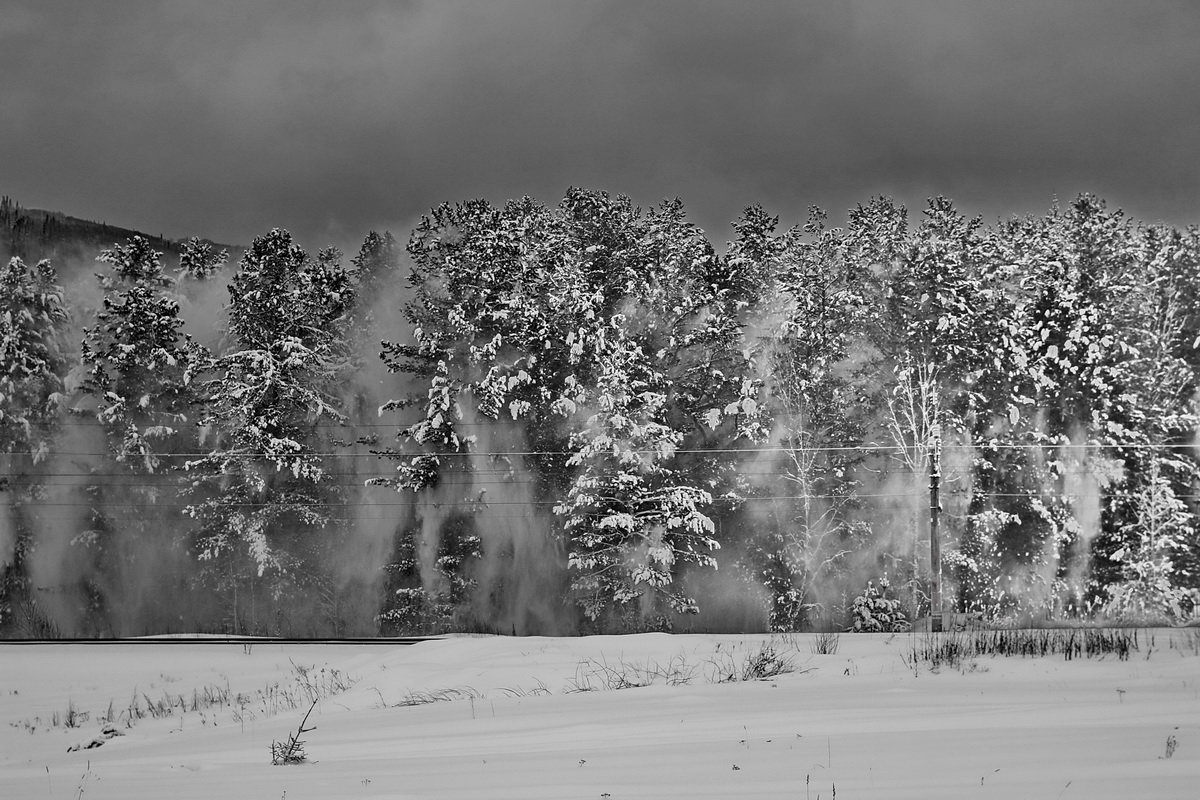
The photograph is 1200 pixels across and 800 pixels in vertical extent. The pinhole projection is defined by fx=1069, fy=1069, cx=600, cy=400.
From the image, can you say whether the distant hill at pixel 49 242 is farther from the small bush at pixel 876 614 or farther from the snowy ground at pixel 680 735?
the snowy ground at pixel 680 735

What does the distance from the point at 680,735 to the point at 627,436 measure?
966 inches

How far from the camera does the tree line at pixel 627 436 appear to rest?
36.5 m

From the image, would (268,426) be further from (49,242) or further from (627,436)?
(49,242)

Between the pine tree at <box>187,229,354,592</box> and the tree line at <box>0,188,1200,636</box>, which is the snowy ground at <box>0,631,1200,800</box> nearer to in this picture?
the tree line at <box>0,188,1200,636</box>

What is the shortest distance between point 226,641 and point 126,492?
15722mm

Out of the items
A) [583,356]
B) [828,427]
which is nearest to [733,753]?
[583,356]

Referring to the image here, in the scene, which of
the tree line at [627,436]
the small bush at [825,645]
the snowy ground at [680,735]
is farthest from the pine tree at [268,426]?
the small bush at [825,645]

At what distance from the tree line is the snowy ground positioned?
19139 mm

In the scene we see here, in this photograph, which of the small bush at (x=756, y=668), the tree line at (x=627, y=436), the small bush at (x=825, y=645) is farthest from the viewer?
the tree line at (x=627, y=436)

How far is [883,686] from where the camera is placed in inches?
445

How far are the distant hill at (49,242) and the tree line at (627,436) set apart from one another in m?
9.00

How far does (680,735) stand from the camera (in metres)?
8.97

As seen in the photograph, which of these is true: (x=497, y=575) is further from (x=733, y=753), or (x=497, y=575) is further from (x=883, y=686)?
(x=733, y=753)

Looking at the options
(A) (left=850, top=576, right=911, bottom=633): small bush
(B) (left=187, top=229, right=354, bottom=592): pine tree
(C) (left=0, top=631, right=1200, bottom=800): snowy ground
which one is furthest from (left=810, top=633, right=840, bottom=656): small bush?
(B) (left=187, top=229, right=354, bottom=592): pine tree
